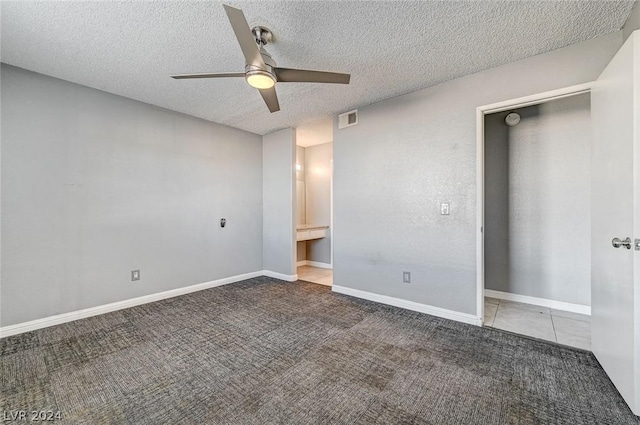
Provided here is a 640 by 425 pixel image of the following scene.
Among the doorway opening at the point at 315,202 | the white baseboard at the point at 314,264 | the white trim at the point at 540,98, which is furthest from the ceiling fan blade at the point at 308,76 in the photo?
the white baseboard at the point at 314,264

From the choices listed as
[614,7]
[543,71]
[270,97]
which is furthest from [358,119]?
[614,7]

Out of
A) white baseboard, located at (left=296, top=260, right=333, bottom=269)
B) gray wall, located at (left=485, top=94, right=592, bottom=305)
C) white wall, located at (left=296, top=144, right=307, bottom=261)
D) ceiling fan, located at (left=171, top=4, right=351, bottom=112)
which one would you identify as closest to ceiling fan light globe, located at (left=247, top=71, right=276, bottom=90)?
ceiling fan, located at (left=171, top=4, right=351, bottom=112)

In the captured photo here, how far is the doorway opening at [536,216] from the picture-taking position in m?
2.82

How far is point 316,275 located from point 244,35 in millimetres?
3859

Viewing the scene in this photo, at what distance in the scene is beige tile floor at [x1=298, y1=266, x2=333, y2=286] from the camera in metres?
4.33

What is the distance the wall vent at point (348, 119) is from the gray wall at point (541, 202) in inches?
68.0

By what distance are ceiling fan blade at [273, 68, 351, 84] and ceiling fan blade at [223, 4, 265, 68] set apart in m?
0.22

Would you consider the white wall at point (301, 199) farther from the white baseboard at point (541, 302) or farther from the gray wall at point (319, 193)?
the white baseboard at point (541, 302)

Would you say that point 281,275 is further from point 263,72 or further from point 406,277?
point 263,72

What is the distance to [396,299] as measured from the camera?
3.21 meters

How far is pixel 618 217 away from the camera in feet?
5.41

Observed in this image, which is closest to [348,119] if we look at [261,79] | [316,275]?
[261,79]

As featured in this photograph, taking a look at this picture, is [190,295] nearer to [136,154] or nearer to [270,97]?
[136,154]

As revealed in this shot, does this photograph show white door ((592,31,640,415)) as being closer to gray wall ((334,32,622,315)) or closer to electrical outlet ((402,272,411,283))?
gray wall ((334,32,622,315))
